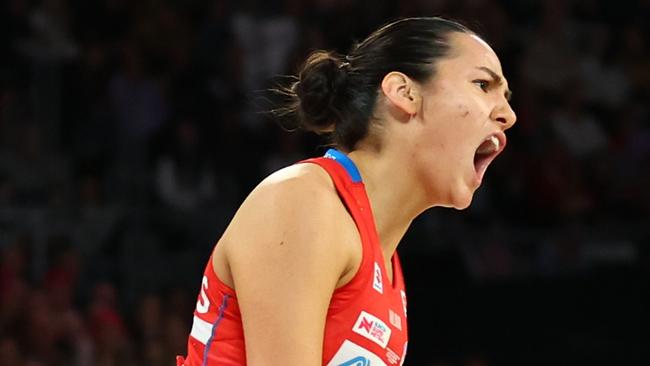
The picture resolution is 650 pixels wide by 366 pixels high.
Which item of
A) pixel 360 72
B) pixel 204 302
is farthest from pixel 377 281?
pixel 360 72

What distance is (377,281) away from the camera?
228 centimetres

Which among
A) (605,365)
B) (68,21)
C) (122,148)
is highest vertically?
(68,21)

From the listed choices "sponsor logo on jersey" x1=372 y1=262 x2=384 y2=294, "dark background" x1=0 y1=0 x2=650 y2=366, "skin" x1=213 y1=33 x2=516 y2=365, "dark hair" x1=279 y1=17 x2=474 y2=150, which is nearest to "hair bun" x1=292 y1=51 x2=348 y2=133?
"dark hair" x1=279 y1=17 x2=474 y2=150

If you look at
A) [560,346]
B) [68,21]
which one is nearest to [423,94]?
[560,346]

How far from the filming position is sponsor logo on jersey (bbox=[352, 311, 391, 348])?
2232 mm

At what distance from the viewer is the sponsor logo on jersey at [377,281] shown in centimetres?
226

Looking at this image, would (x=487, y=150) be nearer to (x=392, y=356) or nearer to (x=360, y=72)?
(x=360, y=72)

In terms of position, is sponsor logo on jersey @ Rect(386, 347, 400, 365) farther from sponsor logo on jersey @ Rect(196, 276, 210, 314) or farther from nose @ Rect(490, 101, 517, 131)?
nose @ Rect(490, 101, 517, 131)

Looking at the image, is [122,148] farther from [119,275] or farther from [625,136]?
[625,136]

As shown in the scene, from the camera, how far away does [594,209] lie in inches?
319

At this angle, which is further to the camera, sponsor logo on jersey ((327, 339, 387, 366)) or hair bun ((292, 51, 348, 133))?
hair bun ((292, 51, 348, 133))

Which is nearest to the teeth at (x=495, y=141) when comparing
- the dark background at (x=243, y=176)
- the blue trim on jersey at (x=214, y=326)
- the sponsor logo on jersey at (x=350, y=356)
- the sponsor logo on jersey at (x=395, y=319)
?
the sponsor logo on jersey at (x=395, y=319)

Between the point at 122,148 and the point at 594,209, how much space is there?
3.24m

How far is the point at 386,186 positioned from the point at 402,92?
20 cm
